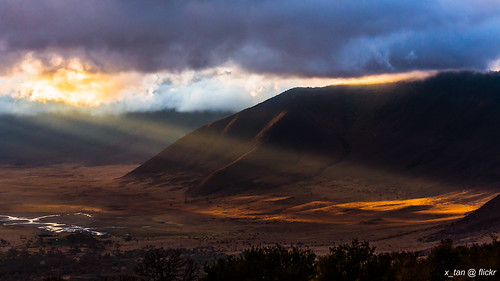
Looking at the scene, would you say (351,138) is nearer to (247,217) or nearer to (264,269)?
(247,217)

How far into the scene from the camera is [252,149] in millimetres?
149750

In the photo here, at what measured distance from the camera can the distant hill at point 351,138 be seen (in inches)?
4875

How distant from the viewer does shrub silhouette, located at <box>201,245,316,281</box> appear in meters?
16.3

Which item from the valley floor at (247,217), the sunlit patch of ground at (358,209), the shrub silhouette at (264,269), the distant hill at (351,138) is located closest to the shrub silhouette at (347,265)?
the shrub silhouette at (264,269)

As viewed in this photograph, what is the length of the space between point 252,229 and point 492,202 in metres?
33.9

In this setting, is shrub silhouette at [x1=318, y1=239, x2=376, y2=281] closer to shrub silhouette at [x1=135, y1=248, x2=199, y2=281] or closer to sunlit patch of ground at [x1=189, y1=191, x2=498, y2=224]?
shrub silhouette at [x1=135, y1=248, x2=199, y2=281]

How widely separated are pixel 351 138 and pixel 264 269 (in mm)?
138354

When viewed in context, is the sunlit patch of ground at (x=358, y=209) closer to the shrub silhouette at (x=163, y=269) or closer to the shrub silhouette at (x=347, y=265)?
the shrub silhouette at (x=163, y=269)

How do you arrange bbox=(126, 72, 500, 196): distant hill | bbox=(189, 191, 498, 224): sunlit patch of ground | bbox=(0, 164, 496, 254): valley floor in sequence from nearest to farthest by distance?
1. bbox=(0, 164, 496, 254): valley floor
2. bbox=(189, 191, 498, 224): sunlit patch of ground
3. bbox=(126, 72, 500, 196): distant hill

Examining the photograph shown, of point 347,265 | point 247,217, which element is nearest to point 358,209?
point 247,217

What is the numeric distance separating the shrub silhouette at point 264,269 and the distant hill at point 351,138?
96728 millimetres

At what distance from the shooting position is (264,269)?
645 inches

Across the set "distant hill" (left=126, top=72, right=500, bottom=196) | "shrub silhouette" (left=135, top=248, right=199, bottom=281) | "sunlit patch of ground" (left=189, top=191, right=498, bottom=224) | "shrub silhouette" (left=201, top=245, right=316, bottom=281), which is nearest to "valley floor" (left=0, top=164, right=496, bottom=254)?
"sunlit patch of ground" (left=189, top=191, right=498, bottom=224)

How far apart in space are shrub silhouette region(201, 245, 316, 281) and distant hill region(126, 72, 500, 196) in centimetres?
9673
